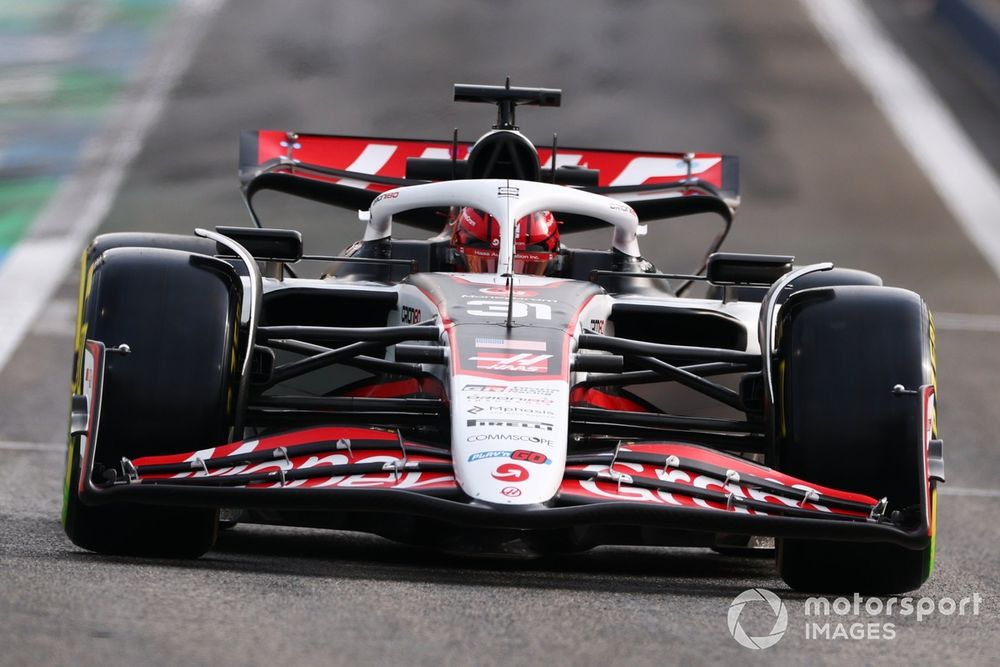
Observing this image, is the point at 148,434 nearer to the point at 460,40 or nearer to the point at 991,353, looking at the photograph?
the point at 991,353

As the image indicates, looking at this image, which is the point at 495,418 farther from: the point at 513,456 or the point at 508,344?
the point at 508,344

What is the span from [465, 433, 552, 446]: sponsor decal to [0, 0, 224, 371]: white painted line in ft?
23.4

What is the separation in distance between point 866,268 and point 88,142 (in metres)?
8.62

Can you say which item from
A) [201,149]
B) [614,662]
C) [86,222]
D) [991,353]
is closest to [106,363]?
[614,662]

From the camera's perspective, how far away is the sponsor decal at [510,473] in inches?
201

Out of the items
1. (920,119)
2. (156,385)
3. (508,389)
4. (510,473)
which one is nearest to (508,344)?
(508,389)

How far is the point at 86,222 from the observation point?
1625cm

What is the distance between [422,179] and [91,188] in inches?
373

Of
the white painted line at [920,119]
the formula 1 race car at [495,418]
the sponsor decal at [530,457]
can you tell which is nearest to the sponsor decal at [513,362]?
the formula 1 race car at [495,418]

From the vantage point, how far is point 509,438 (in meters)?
5.27

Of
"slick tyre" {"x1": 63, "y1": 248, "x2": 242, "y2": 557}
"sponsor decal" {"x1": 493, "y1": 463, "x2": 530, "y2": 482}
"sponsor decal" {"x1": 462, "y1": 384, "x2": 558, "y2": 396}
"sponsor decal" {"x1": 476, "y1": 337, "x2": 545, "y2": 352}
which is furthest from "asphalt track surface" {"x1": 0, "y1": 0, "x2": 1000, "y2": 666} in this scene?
"sponsor decal" {"x1": 476, "y1": 337, "x2": 545, "y2": 352}

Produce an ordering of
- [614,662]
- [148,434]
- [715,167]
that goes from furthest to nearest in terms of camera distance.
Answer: [715,167], [148,434], [614,662]

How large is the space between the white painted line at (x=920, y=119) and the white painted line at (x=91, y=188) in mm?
8847

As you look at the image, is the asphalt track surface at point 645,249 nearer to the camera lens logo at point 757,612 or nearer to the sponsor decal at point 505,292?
the camera lens logo at point 757,612
